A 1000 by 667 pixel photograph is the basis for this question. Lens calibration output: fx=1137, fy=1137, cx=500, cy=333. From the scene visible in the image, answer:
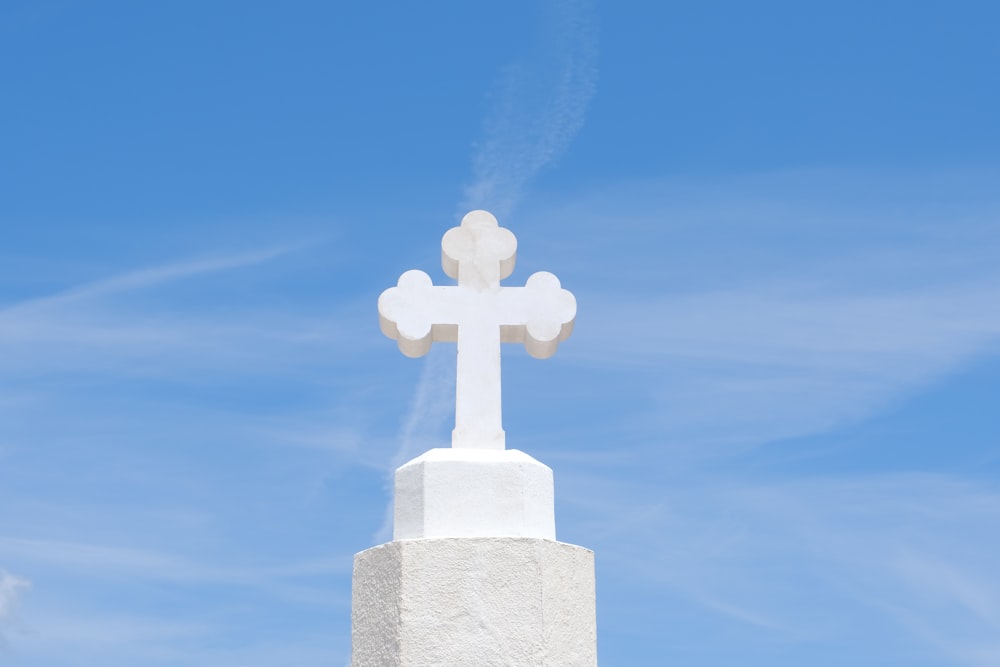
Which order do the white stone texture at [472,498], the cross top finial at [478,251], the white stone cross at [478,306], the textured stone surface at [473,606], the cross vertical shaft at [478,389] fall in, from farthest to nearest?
the cross top finial at [478,251], the white stone cross at [478,306], the cross vertical shaft at [478,389], the white stone texture at [472,498], the textured stone surface at [473,606]

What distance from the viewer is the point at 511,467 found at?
229 inches

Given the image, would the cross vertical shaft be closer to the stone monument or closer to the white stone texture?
the stone monument

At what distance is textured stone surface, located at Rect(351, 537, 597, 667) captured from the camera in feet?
17.9

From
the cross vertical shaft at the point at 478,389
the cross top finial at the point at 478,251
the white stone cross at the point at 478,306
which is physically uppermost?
the cross top finial at the point at 478,251

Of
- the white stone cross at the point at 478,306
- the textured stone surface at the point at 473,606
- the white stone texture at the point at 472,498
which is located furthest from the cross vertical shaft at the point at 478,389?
the textured stone surface at the point at 473,606

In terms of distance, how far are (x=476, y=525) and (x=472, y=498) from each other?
0.45ft

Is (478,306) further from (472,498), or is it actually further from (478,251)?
(472,498)

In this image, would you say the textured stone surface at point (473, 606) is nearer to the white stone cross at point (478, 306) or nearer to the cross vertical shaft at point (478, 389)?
the cross vertical shaft at point (478, 389)

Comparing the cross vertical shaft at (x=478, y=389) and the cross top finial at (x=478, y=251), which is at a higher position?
the cross top finial at (x=478, y=251)

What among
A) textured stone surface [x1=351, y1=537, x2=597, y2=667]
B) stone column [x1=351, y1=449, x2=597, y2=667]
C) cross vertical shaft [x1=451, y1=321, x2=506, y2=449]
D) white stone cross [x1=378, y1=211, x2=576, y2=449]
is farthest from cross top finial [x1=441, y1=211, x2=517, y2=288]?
textured stone surface [x1=351, y1=537, x2=597, y2=667]

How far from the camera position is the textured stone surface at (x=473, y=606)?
5461 millimetres

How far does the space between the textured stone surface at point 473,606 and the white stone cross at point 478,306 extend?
3.10 feet

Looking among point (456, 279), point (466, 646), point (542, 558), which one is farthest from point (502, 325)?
point (466, 646)

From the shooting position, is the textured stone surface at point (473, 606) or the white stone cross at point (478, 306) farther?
the white stone cross at point (478, 306)
